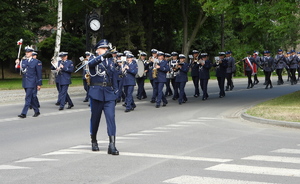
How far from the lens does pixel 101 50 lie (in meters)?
11.1

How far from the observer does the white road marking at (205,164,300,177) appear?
8.91 meters

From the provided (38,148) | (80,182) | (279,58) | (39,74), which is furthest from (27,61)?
(279,58)

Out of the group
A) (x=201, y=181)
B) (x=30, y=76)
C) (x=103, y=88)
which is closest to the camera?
(x=201, y=181)

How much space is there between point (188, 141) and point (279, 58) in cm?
2521

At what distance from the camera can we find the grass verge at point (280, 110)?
16538mm

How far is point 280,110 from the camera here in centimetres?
1822

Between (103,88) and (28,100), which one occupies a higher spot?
(103,88)

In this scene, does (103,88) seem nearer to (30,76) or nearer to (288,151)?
(288,151)

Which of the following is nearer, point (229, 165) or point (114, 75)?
point (229, 165)

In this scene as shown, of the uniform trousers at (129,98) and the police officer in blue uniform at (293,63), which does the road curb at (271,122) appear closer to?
the uniform trousers at (129,98)

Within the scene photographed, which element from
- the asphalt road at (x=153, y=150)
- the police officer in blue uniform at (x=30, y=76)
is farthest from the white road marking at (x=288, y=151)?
the police officer in blue uniform at (x=30, y=76)

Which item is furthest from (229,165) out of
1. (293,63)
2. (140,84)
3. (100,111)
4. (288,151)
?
(293,63)

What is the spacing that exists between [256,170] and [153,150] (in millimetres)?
2601

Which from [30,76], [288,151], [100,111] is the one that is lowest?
[288,151]
